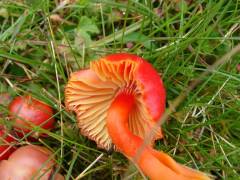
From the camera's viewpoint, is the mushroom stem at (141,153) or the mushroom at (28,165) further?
the mushroom at (28,165)

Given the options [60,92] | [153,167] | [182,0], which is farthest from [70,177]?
[182,0]

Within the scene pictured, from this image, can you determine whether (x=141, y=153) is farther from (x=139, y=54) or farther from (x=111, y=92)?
(x=139, y=54)

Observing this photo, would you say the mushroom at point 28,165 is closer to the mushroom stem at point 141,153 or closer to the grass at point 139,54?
the grass at point 139,54

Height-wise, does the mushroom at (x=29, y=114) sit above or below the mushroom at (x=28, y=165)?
above

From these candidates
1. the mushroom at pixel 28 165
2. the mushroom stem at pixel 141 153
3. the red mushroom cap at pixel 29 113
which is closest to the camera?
the mushroom stem at pixel 141 153

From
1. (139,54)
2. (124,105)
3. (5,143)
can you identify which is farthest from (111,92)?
(5,143)

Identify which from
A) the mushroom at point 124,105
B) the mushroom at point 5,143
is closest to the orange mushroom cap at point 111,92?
the mushroom at point 124,105

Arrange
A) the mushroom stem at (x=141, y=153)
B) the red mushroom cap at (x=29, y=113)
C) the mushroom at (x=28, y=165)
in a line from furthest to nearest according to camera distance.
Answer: the red mushroom cap at (x=29, y=113) → the mushroom at (x=28, y=165) → the mushroom stem at (x=141, y=153)

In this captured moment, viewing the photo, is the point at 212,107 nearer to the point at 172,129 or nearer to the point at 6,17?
the point at 172,129
